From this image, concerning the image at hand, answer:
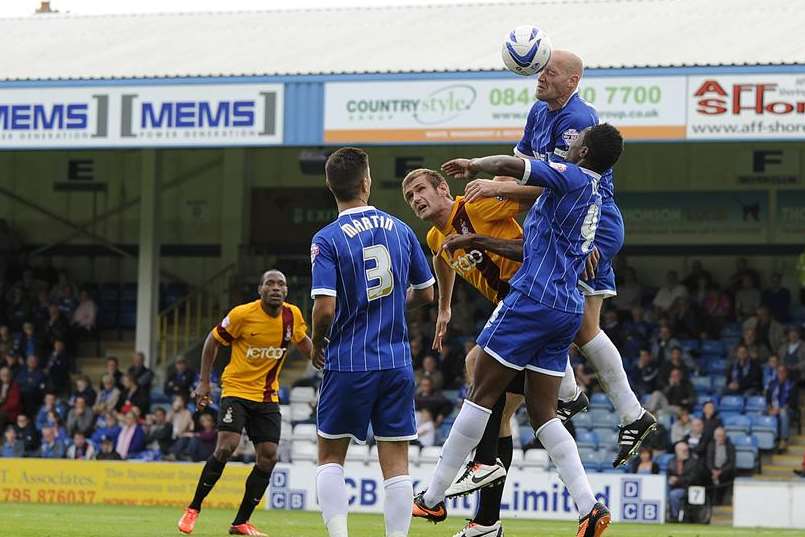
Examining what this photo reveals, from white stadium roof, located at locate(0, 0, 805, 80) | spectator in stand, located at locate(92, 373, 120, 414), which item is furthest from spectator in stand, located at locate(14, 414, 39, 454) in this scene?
white stadium roof, located at locate(0, 0, 805, 80)

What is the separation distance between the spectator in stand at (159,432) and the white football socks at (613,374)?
46.6 feet

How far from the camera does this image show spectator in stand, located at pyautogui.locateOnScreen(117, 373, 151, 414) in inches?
981

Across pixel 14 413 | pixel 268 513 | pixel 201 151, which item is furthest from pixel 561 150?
pixel 201 151

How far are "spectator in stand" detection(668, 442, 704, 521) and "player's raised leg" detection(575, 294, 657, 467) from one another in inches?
401

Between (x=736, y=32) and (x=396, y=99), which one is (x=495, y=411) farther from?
(x=736, y=32)

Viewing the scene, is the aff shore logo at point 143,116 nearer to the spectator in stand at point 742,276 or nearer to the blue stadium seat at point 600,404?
the blue stadium seat at point 600,404

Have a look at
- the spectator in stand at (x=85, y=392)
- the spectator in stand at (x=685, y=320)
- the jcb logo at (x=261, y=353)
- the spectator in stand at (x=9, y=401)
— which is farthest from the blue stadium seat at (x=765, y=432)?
the spectator in stand at (x=9, y=401)

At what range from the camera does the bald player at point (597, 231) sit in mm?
9391

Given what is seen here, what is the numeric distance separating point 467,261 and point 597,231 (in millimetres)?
803

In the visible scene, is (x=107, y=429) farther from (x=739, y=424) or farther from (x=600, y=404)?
(x=739, y=424)

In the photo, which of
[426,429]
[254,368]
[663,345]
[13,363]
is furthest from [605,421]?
[13,363]

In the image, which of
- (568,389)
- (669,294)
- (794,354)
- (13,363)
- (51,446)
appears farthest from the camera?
(13,363)

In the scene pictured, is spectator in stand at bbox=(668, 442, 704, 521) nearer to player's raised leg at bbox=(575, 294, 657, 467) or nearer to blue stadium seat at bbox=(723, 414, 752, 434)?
blue stadium seat at bbox=(723, 414, 752, 434)

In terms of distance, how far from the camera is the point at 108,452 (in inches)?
920
